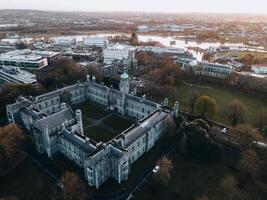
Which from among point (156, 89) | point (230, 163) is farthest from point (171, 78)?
point (230, 163)

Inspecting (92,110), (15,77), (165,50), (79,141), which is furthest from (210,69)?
(15,77)

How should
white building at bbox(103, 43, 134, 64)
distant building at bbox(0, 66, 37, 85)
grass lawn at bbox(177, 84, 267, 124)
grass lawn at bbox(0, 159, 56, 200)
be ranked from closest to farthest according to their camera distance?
grass lawn at bbox(0, 159, 56, 200) → grass lawn at bbox(177, 84, 267, 124) → distant building at bbox(0, 66, 37, 85) → white building at bbox(103, 43, 134, 64)

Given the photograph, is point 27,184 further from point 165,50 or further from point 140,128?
point 165,50

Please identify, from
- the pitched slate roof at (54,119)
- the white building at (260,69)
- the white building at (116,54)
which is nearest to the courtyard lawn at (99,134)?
the pitched slate roof at (54,119)

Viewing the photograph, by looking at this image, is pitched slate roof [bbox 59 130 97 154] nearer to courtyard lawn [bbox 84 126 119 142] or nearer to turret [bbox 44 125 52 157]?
turret [bbox 44 125 52 157]

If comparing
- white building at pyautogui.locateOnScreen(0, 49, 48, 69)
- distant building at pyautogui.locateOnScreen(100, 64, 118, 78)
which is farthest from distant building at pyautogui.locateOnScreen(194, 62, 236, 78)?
white building at pyautogui.locateOnScreen(0, 49, 48, 69)

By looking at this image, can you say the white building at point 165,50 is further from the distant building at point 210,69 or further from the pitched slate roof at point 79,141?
the pitched slate roof at point 79,141

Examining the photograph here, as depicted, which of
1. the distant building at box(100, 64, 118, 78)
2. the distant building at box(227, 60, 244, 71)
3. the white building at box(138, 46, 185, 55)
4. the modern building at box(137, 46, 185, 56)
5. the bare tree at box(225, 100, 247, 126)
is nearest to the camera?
the bare tree at box(225, 100, 247, 126)
